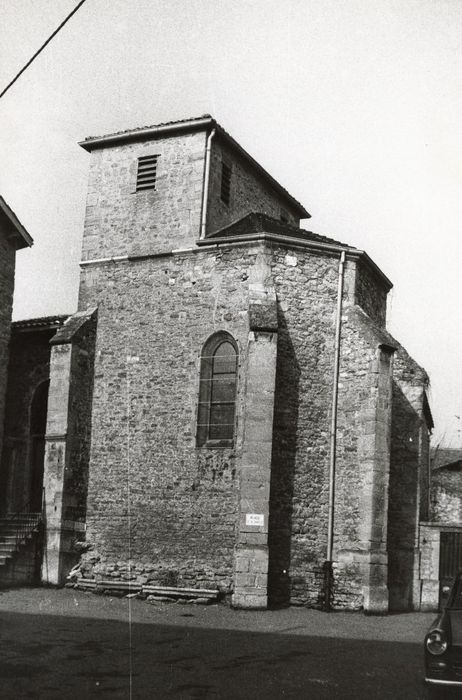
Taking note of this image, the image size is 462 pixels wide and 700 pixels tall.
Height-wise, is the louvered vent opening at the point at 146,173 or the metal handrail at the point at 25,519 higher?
the louvered vent opening at the point at 146,173

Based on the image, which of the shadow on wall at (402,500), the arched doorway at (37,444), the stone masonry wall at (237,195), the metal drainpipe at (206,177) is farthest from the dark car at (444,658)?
the arched doorway at (37,444)

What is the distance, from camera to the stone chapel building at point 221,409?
19078 mm

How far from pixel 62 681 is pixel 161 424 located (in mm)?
10533

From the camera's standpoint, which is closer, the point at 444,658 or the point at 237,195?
the point at 444,658

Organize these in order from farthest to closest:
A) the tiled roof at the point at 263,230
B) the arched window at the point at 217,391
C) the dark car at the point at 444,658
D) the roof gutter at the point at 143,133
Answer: the roof gutter at the point at 143,133, the tiled roof at the point at 263,230, the arched window at the point at 217,391, the dark car at the point at 444,658

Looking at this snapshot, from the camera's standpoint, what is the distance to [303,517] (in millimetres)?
19281

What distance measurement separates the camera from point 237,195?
23812 mm

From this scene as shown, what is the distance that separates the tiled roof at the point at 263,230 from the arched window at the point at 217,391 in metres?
2.68

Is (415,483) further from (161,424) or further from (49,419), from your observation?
(49,419)

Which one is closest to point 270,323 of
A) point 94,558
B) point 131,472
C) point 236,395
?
point 236,395

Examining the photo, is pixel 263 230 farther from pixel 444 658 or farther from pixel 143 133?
pixel 444 658

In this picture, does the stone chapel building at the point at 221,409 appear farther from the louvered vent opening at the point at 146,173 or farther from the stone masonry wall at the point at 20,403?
the stone masonry wall at the point at 20,403

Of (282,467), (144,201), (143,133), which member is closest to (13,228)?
(144,201)

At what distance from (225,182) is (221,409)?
659 cm
